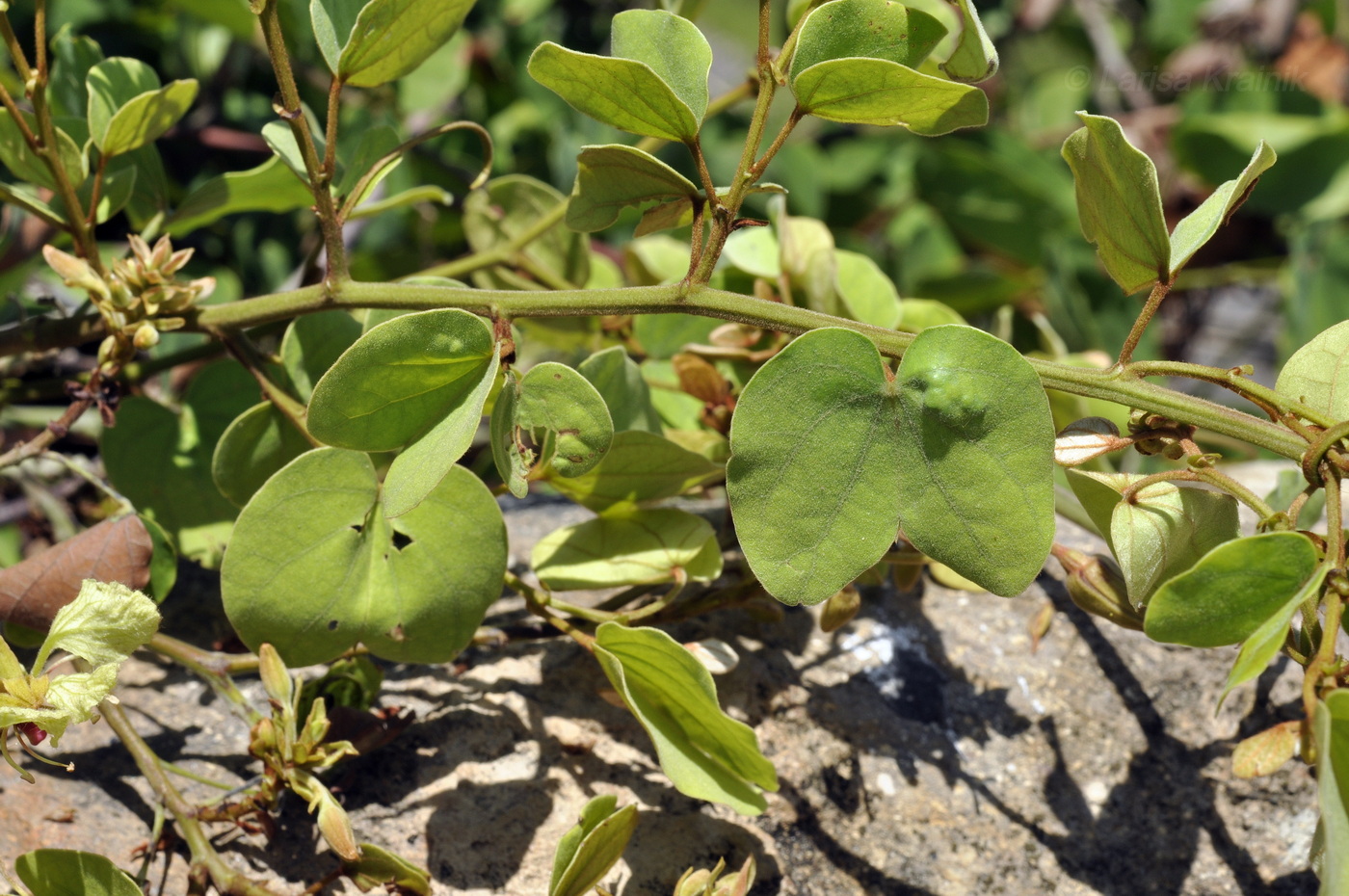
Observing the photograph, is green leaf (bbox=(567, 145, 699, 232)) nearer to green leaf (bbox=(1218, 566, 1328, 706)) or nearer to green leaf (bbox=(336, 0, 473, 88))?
green leaf (bbox=(336, 0, 473, 88))

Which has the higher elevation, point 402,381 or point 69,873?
point 402,381

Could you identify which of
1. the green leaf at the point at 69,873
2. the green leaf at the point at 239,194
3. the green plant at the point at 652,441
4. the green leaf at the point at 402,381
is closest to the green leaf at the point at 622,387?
the green plant at the point at 652,441

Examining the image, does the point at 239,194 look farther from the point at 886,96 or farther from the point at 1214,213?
the point at 1214,213

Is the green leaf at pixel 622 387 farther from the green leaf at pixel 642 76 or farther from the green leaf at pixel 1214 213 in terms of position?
the green leaf at pixel 1214 213

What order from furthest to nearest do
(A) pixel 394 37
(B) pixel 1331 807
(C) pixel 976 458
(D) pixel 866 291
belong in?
(D) pixel 866 291 < (A) pixel 394 37 < (C) pixel 976 458 < (B) pixel 1331 807

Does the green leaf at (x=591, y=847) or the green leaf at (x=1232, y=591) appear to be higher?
the green leaf at (x=1232, y=591)

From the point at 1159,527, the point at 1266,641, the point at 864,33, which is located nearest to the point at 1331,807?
the point at 1266,641
